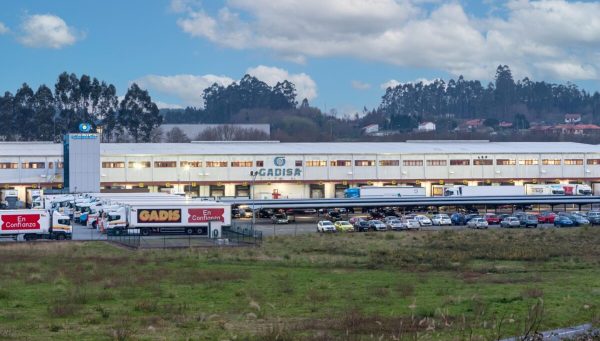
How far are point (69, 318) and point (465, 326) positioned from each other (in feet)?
37.1

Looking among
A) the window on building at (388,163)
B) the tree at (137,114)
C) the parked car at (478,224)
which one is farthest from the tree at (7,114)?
the parked car at (478,224)

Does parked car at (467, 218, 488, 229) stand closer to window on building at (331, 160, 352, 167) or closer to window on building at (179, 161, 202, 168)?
window on building at (331, 160, 352, 167)

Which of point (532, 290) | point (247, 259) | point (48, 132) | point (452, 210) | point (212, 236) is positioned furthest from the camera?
point (48, 132)

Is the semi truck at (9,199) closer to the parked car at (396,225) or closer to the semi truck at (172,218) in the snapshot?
the semi truck at (172,218)

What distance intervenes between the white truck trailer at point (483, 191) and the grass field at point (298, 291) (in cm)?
4306

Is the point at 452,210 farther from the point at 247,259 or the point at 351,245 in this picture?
the point at 247,259

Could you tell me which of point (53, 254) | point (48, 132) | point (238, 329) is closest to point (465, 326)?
point (238, 329)

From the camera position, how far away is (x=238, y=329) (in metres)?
23.9

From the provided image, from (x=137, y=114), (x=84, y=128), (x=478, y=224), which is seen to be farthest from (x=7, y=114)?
(x=478, y=224)

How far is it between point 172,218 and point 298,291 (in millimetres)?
29765

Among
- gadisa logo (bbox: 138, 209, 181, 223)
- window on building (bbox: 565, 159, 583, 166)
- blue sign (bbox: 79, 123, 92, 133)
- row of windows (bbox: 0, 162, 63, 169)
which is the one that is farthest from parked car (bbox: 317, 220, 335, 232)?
window on building (bbox: 565, 159, 583, 166)

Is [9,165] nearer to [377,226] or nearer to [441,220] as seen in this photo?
[377,226]

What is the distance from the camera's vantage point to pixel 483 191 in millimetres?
95375

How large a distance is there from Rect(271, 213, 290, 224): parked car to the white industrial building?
20.3 meters
